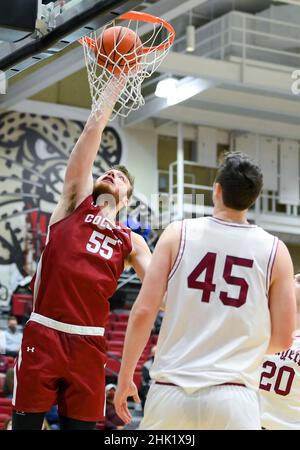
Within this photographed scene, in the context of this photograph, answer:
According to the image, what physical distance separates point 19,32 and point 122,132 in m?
13.7

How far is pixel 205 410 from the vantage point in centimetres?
345

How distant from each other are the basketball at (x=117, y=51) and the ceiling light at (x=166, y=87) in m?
11.0

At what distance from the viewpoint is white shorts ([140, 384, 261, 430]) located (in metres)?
3.45

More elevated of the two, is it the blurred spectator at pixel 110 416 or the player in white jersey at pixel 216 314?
the player in white jersey at pixel 216 314

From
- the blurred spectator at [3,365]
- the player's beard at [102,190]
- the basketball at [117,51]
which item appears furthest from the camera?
the blurred spectator at [3,365]

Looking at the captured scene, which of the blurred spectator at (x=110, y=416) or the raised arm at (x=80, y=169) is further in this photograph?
the blurred spectator at (x=110, y=416)

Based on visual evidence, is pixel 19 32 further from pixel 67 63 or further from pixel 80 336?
pixel 67 63

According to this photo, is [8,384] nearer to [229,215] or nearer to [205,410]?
[229,215]

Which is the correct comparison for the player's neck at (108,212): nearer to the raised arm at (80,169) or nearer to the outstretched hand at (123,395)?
the raised arm at (80,169)

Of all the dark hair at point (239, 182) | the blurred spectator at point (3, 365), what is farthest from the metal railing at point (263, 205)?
the dark hair at point (239, 182)

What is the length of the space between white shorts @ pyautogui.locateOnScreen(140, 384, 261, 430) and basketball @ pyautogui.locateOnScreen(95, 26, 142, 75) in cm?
220

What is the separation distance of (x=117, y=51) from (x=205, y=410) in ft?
7.85

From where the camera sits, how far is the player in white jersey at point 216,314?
348 cm
